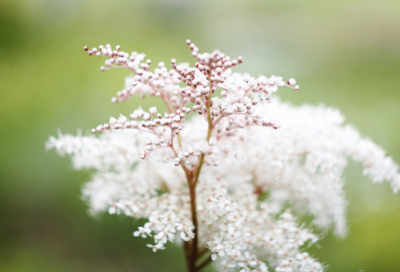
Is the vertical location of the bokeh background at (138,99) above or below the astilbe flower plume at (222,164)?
above

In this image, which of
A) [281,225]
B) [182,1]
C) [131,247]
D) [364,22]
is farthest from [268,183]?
[182,1]

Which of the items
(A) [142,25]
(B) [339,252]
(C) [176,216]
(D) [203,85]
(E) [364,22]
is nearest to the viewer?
(D) [203,85]

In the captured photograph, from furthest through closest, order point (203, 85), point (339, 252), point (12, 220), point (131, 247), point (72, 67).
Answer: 1. point (72, 67)
2. point (12, 220)
3. point (131, 247)
4. point (339, 252)
5. point (203, 85)

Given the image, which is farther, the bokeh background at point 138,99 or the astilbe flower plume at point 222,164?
the bokeh background at point 138,99

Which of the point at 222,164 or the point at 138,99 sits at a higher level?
the point at 138,99

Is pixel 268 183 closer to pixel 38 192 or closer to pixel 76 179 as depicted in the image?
pixel 76 179
